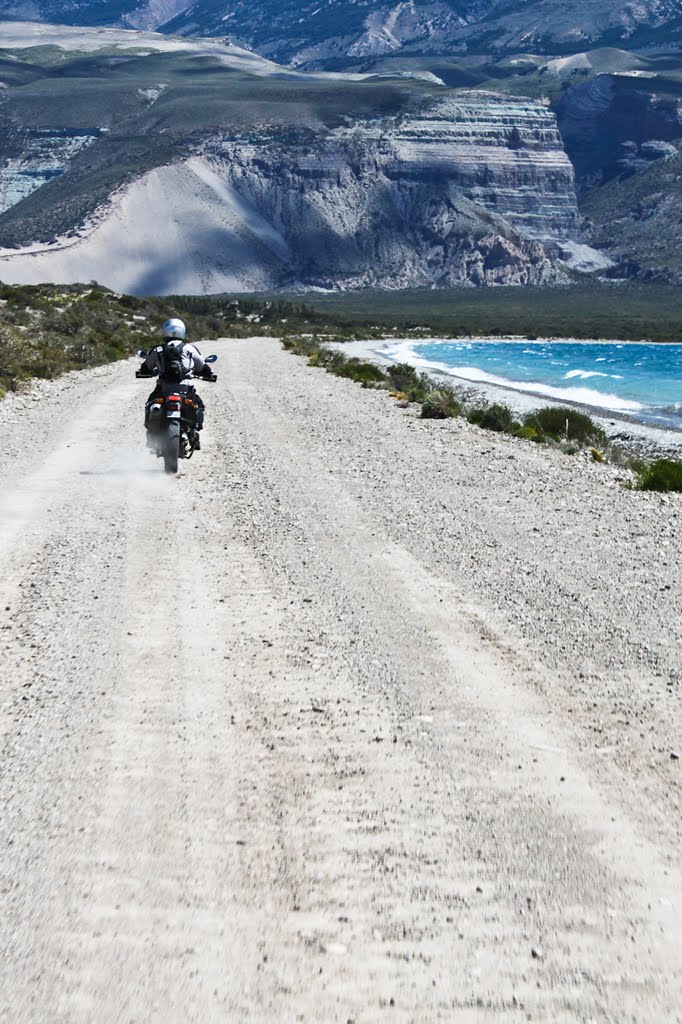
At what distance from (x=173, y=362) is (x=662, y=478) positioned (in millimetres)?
6465

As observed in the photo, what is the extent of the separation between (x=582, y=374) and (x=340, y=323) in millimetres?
53497

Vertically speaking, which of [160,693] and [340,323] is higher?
[160,693]

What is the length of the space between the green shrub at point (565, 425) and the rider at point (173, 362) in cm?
1061

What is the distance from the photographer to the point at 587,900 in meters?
4.06

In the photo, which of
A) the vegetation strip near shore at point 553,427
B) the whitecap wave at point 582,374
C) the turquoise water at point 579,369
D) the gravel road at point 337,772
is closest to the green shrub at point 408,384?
the vegetation strip near shore at point 553,427

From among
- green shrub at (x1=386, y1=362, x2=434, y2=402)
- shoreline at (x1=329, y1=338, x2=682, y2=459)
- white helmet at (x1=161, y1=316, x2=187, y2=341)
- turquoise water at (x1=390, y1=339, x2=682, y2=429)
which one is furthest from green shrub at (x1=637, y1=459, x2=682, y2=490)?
turquoise water at (x1=390, y1=339, x2=682, y2=429)

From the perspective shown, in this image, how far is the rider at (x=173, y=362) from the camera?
48.2ft

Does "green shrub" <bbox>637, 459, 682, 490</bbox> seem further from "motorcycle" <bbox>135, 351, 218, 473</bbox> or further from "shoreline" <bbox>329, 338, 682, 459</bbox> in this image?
"shoreline" <bbox>329, 338, 682, 459</bbox>

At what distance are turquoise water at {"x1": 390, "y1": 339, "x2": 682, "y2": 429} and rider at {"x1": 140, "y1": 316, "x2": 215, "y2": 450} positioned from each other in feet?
72.3

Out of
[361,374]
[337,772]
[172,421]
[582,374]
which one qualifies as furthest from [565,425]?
[582,374]

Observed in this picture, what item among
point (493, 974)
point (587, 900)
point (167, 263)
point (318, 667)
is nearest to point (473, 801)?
point (587, 900)

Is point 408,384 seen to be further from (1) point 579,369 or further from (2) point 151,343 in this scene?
(1) point 579,369

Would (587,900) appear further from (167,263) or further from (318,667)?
(167,263)

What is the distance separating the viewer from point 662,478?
14.5 meters
